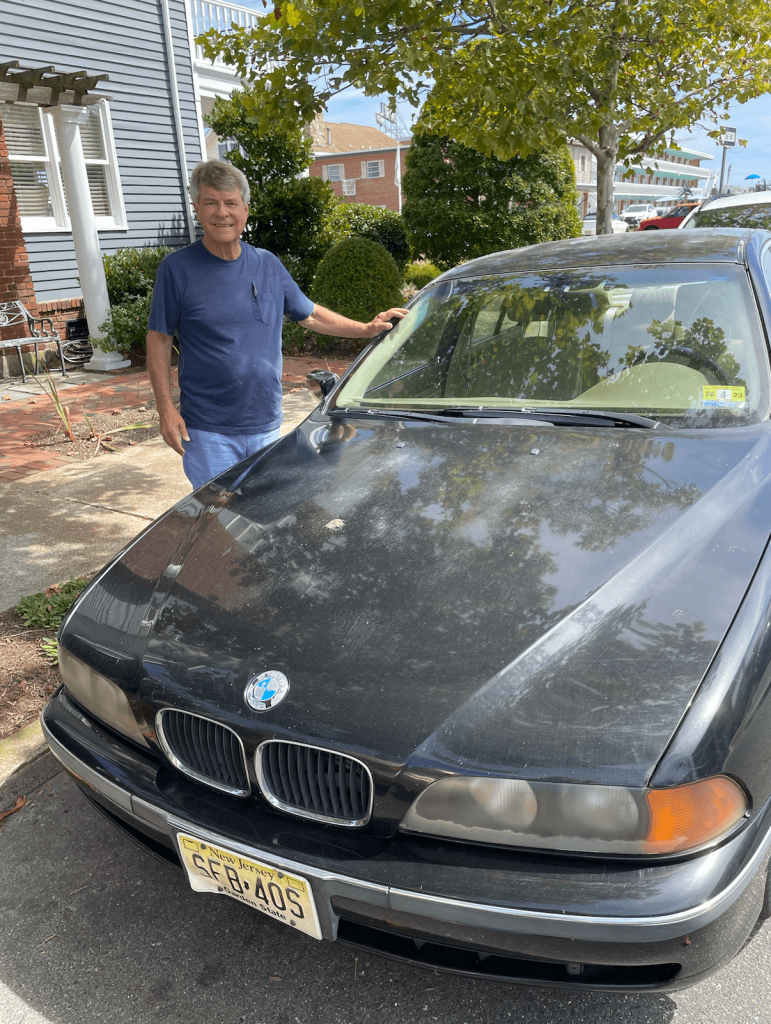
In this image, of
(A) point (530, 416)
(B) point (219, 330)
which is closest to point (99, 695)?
(A) point (530, 416)

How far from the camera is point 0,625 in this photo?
140 inches

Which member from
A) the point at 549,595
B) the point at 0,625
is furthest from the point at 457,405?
the point at 0,625

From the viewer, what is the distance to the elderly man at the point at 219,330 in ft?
10.6

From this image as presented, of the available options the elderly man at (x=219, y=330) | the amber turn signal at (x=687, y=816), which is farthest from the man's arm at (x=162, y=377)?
the amber turn signal at (x=687, y=816)

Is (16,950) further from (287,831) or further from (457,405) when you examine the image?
(457,405)

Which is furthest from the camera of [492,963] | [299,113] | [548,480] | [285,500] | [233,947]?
[299,113]

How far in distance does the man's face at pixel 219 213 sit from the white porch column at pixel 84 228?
6.66 metres

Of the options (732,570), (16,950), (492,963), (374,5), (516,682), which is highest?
(374,5)

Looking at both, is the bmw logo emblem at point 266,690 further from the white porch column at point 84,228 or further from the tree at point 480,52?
the white porch column at point 84,228

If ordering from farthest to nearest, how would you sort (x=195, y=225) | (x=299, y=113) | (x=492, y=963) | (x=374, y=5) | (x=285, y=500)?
(x=195, y=225)
(x=299, y=113)
(x=374, y=5)
(x=285, y=500)
(x=492, y=963)

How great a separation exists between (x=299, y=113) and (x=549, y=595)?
5.18 m

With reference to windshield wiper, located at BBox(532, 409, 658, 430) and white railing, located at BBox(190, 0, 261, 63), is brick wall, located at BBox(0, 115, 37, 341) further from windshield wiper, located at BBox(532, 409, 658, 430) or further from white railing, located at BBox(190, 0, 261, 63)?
windshield wiper, located at BBox(532, 409, 658, 430)

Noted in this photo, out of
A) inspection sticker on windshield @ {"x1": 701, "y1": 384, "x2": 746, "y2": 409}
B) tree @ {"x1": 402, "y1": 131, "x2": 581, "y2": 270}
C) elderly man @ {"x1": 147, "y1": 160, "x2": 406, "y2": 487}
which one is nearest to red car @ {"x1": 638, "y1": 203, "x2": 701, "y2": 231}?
tree @ {"x1": 402, "y1": 131, "x2": 581, "y2": 270}

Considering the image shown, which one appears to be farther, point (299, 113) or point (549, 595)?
point (299, 113)
